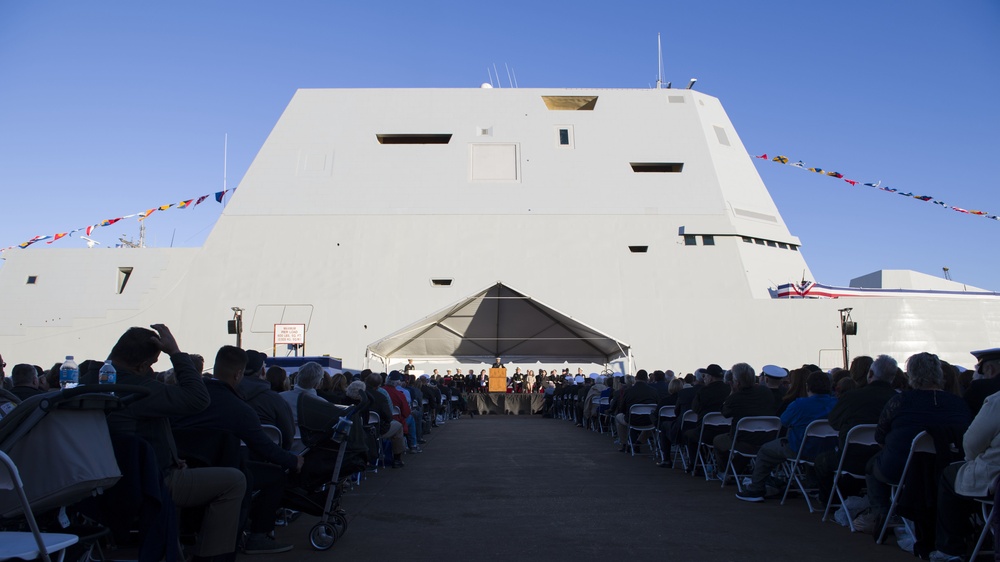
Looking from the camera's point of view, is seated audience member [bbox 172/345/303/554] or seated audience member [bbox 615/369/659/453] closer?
seated audience member [bbox 172/345/303/554]

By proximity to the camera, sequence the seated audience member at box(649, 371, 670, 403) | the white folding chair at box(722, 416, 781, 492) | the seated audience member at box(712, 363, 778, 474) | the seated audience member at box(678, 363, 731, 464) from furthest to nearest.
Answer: the seated audience member at box(649, 371, 670, 403) < the seated audience member at box(678, 363, 731, 464) < the seated audience member at box(712, 363, 778, 474) < the white folding chair at box(722, 416, 781, 492)

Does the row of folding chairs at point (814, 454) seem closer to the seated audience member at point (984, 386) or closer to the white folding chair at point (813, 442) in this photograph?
the white folding chair at point (813, 442)

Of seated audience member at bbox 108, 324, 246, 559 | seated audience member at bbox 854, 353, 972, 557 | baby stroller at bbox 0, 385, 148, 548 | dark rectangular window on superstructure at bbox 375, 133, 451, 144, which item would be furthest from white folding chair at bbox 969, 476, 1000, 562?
dark rectangular window on superstructure at bbox 375, 133, 451, 144

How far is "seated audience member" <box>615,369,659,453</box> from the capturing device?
1046 centimetres

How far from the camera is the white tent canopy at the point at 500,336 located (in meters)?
17.6

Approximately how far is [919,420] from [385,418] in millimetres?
4797

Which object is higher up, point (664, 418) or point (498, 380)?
point (498, 380)

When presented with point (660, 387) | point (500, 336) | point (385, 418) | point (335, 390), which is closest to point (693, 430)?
point (660, 387)

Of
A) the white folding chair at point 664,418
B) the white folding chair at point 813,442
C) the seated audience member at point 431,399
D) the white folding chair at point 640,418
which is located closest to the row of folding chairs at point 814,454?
the white folding chair at point 813,442

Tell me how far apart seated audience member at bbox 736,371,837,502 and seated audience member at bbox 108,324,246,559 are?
4.35 meters

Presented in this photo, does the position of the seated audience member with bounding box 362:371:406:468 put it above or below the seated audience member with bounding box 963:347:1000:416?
below

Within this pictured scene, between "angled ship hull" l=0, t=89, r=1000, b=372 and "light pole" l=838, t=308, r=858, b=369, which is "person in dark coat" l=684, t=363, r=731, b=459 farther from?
"angled ship hull" l=0, t=89, r=1000, b=372

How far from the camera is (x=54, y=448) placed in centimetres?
273

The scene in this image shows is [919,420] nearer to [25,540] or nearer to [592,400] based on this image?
[25,540]
